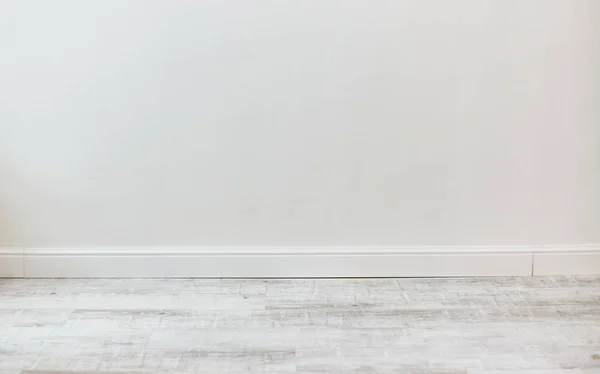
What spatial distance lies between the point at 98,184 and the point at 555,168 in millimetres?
1718

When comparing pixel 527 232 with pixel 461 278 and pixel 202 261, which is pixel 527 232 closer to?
pixel 461 278

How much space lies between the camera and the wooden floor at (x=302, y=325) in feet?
4.61

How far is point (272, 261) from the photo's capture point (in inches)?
76.4

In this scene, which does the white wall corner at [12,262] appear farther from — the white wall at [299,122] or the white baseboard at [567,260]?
A: the white baseboard at [567,260]

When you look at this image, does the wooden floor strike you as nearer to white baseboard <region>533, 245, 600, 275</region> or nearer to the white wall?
white baseboard <region>533, 245, 600, 275</region>

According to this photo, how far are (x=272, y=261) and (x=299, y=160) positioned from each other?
15.8 inches

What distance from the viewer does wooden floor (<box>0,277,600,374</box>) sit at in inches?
55.3

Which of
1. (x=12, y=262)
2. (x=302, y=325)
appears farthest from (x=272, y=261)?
(x=12, y=262)

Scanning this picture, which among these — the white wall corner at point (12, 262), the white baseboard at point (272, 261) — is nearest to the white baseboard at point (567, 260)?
the white baseboard at point (272, 261)

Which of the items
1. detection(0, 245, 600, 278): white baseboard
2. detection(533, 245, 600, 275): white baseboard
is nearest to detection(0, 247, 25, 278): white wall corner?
detection(0, 245, 600, 278): white baseboard

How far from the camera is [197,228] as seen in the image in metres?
1.93

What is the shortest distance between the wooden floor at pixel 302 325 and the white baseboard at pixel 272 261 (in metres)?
0.04

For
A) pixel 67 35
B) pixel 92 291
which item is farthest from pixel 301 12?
pixel 92 291

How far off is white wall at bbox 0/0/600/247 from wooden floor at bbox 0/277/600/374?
0.61 feet
